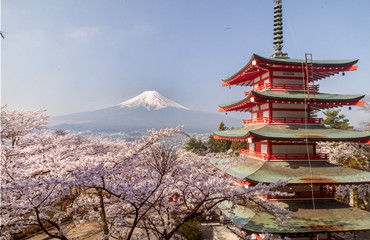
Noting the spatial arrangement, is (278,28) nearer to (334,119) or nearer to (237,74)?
(237,74)

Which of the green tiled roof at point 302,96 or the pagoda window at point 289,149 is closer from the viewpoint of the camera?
the green tiled roof at point 302,96

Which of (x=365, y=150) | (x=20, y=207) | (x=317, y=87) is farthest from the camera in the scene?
(x=365, y=150)

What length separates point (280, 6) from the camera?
12.6 m

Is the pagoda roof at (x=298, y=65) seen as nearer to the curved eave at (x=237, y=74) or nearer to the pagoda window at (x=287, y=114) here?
the curved eave at (x=237, y=74)

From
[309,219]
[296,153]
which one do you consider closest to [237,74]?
[296,153]

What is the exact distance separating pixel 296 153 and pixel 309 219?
10.3 feet

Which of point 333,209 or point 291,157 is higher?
point 291,157

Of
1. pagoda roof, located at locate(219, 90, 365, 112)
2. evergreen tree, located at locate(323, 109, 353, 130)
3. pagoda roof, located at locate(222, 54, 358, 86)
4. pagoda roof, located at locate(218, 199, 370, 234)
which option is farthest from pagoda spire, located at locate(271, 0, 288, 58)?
evergreen tree, located at locate(323, 109, 353, 130)

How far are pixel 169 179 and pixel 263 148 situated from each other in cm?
669

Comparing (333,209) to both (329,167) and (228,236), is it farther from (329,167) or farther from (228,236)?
(228,236)

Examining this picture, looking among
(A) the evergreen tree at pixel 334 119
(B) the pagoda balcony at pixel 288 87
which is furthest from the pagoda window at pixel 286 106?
(A) the evergreen tree at pixel 334 119

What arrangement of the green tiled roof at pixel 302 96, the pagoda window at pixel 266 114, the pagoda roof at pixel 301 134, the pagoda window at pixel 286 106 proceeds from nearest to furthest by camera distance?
the pagoda roof at pixel 301 134
the green tiled roof at pixel 302 96
the pagoda window at pixel 286 106
the pagoda window at pixel 266 114

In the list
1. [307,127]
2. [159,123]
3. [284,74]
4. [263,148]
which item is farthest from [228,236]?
[159,123]

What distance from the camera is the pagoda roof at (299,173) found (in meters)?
8.30
